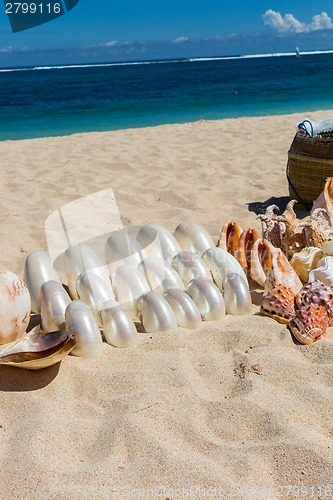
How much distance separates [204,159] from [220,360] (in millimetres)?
4007

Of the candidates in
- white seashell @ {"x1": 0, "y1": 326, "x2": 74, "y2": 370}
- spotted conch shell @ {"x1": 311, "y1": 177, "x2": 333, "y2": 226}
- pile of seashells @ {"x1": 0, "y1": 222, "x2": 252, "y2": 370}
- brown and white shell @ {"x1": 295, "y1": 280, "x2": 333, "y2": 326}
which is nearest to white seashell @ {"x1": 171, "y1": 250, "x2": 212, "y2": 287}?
pile of seashells @ {"x1": 0, "y1": 222, "x2": 252, "y2": 370}

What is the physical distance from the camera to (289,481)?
1.32 meters

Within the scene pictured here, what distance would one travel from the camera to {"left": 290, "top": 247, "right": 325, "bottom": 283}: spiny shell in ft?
7.96

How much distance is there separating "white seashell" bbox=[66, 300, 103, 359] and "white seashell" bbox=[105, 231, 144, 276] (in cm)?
54

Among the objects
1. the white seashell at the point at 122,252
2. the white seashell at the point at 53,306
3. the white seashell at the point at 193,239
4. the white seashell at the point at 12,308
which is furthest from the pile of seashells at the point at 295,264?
the white seashell at the point at 12,308

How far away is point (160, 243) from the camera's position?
247 cm

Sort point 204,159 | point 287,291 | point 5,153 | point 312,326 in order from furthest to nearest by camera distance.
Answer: point 5,153
point 204,159
point 287,291
point 312,326

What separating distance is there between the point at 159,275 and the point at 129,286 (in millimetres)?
189

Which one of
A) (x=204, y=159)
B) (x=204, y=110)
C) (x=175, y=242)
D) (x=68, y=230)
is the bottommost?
(x=204, y=110)

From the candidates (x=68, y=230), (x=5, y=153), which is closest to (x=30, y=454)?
(x=68, y=230)

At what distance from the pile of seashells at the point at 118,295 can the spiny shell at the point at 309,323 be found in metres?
0.27

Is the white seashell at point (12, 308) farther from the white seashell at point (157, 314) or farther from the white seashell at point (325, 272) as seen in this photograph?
the white seashell at point (325, 272)

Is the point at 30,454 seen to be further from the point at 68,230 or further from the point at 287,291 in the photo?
the point at 68,230

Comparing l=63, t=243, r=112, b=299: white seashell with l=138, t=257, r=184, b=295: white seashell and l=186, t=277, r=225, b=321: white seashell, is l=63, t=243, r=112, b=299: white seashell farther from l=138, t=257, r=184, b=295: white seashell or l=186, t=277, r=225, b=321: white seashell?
l=186, t=277, r=225, b=321: white seashell
